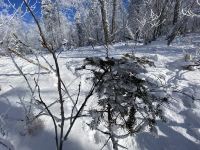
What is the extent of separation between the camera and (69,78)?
4.06m

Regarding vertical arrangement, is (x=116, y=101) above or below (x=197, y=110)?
above

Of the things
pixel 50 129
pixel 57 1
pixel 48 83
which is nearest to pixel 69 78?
pixel 48 83

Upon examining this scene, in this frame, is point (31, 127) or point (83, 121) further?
point (83, 121)

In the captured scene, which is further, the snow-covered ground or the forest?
the snow-covered ground

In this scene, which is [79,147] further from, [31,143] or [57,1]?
[57,1]

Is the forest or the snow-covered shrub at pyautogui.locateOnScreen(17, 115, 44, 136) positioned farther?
the snow-covered shrub at pyautogui.locateOnScreen(17, 115, 44, 136)

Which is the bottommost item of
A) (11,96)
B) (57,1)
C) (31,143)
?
(31,143)

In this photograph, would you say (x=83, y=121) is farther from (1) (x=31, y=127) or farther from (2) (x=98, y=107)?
(1) (x=31, y=127)

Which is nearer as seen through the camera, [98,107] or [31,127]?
[31,127]

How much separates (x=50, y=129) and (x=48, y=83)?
97 centimetres

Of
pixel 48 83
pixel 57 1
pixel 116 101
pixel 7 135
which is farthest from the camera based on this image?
pixel 57 1

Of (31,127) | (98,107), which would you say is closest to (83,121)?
(98,107)

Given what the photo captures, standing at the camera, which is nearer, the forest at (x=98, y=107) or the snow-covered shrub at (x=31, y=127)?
the forest at (x=98, y=107)

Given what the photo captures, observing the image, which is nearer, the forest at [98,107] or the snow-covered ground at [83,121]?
the forest at [98,107]
